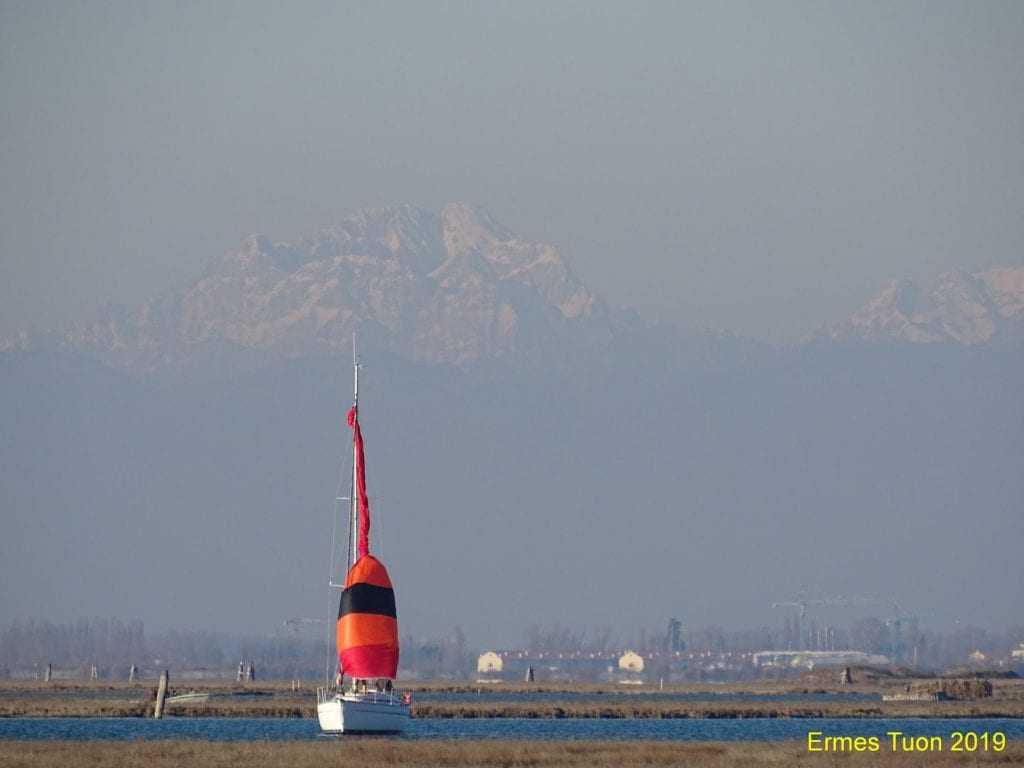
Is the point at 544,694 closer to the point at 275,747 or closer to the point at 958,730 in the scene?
the point at 958,730

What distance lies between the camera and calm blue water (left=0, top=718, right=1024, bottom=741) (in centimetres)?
8462

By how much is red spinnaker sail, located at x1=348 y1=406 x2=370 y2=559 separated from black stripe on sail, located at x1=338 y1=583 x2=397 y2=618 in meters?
1.94

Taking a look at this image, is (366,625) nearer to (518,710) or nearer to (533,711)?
(533,711)

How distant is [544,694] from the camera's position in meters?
162

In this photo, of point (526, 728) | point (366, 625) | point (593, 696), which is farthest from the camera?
point (593, 696)

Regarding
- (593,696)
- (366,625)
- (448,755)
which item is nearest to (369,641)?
(366,625)

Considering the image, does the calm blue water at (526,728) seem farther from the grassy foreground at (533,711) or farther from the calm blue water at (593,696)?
the calm blue water at (593,696)

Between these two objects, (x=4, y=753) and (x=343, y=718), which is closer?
(x=4, y=753)

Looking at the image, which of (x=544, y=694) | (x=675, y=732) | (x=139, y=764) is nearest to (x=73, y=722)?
(x=675, y=732)

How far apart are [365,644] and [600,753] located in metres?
20.0

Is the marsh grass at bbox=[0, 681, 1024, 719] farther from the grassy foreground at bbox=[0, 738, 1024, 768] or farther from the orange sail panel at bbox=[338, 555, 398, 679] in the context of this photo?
the grassy foreground at bbox=[0, 738, 1024, 768]

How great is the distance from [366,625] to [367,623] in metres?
0.11

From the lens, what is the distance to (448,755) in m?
67.7

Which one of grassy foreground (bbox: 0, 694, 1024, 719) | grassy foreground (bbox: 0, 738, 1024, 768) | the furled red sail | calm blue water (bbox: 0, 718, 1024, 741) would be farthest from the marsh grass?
grassy foreground (bbox: 0, 738, 1024, 768)
